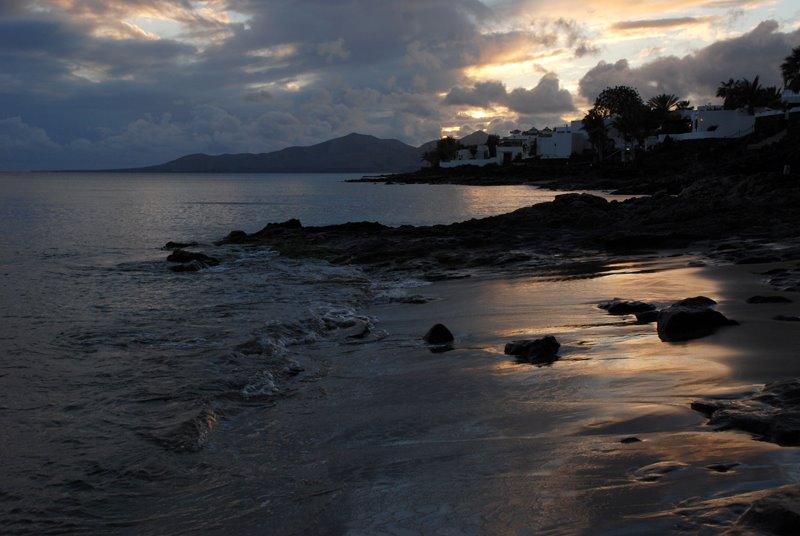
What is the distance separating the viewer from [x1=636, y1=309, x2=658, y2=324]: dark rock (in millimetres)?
10383

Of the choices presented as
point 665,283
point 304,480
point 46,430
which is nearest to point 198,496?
point 304,480

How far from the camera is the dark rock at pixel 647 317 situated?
409 inches

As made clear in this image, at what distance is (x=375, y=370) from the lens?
30.6 ft

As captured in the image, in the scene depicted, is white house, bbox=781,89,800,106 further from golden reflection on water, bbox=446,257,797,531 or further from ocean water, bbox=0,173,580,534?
golden reflection on water, bbox=446,257,797,531

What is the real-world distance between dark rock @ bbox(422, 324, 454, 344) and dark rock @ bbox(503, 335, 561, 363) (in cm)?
144

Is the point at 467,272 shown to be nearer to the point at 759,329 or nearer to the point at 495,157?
the point at 759,329

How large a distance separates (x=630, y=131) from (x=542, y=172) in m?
16.0

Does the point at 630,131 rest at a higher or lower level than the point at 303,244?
higher

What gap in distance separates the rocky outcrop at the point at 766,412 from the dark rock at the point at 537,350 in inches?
107

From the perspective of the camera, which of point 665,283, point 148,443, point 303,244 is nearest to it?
point 148,443

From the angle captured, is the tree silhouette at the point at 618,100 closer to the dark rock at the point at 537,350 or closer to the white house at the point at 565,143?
the white house at the point at 565,143

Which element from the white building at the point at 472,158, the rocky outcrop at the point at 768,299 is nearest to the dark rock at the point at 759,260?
the rocky outcrop at the point at 768,299

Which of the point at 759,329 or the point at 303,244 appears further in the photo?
the point at 303,244

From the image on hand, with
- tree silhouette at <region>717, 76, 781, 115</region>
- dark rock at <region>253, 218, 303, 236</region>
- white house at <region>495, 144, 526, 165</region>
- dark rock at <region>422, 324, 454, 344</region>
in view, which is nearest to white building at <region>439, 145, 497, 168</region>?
white house at <region>495, 144, 526, 165</region>
